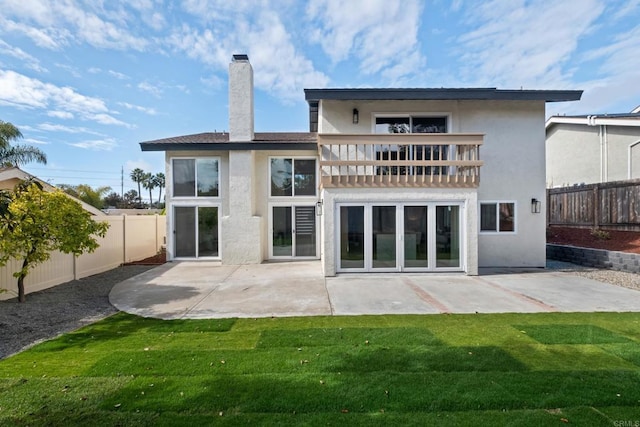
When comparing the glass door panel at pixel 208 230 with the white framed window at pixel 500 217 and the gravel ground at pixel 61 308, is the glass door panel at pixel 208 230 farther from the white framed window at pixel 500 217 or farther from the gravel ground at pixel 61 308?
the white framed window at pixel 500 217

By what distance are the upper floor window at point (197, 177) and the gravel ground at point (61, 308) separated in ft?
13.2

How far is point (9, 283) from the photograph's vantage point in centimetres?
683

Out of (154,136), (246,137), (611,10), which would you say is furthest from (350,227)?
(611,10)

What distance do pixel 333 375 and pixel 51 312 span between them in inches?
239

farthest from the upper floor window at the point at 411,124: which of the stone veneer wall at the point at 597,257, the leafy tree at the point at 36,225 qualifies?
the leafy tree at the point at 36,225

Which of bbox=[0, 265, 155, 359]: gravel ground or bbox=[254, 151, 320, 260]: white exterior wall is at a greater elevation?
bbox=[254, 151, 320, 260]: white exterior wall

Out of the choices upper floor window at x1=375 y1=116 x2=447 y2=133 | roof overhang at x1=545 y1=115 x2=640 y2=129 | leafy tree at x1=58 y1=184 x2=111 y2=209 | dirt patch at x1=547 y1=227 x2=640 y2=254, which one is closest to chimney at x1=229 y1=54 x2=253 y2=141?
upper floor window at x1=375 y1=116 x2=447 y2=133

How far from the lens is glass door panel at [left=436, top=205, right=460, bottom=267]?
9391mm

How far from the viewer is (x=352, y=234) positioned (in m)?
9.40

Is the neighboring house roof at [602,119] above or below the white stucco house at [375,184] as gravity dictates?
above

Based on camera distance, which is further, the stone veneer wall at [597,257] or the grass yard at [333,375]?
the stone veneer wall at [597,257]

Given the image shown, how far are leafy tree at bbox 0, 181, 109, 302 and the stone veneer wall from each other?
581 inches

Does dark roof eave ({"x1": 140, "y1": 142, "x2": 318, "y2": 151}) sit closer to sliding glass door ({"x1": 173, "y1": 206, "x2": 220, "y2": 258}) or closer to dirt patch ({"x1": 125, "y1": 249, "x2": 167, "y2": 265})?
sliding glass door ({"x1": 173, "y1": 206, "x2": 220, "y2": 258})

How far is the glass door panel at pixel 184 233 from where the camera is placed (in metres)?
12.3
